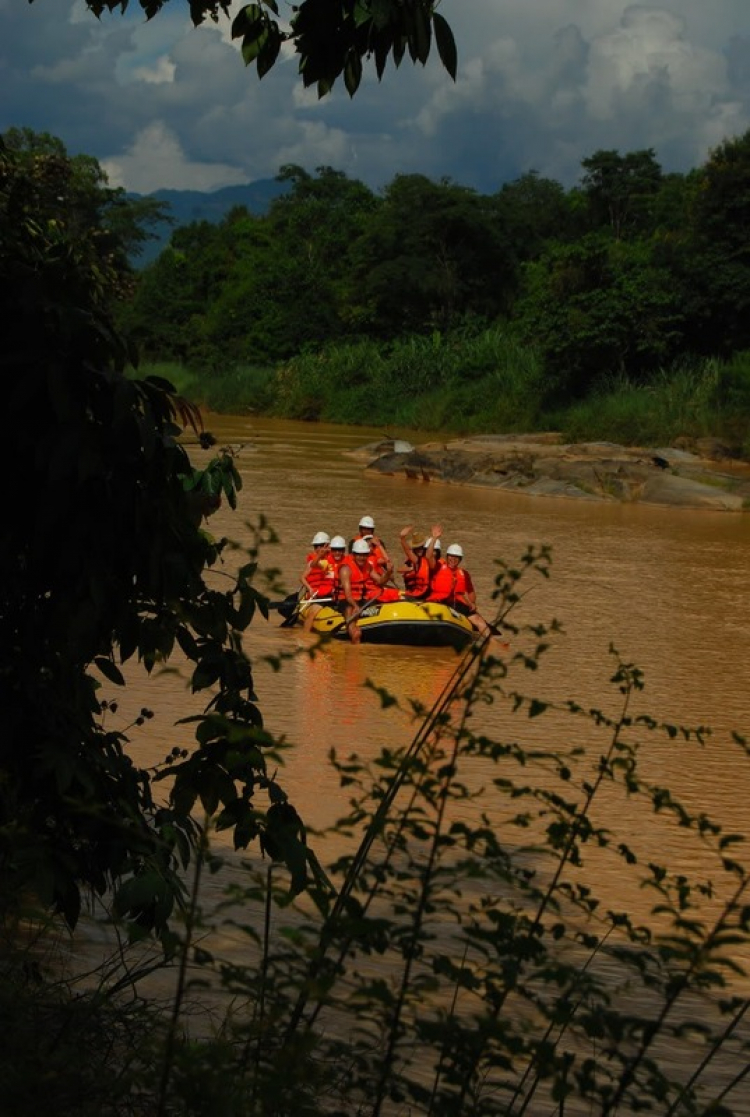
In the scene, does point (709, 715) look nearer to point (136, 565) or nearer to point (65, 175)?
point (65, 175)

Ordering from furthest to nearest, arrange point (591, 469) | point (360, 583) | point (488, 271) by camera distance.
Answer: point (488, 271) < point (591, 469) < point (360, 583)

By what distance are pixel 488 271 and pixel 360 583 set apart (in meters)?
44.5

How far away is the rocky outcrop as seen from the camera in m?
32.4

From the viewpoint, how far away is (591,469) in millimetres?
34062

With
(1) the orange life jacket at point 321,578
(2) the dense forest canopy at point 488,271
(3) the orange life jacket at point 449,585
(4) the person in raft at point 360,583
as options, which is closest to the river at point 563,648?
(1) the orange life jacket at point 321,578

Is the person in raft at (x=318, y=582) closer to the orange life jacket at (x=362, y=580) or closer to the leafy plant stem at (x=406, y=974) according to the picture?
the orange life jacket at (x=362, y=580)

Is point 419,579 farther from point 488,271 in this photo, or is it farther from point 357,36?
point 488,271

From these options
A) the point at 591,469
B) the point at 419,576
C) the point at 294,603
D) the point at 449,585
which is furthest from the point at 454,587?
the point at 591,469

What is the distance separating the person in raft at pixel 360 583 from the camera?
53.9 feet

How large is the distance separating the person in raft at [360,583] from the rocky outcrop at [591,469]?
15620 millimetres

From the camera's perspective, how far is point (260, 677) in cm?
1505

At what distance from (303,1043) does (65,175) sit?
1386cm

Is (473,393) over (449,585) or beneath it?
over

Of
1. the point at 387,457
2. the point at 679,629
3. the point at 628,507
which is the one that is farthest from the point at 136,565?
the point at 387,457
